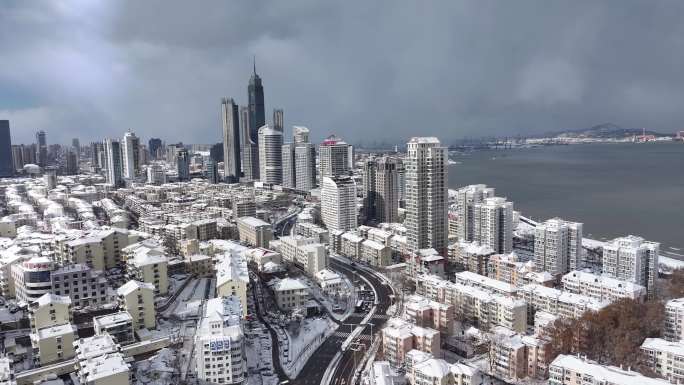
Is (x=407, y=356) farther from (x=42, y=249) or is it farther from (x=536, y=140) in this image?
(x=536, y=140)

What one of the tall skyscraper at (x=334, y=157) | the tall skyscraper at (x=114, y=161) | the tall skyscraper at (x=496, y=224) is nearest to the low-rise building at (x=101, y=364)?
the tall skyscraper at (x=496, y=224)

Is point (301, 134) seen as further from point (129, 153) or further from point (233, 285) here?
point (233, 285)

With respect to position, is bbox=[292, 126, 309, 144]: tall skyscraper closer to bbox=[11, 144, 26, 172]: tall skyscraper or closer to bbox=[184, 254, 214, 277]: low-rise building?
bbox=[184, 254, 214, 277]: low-rise building

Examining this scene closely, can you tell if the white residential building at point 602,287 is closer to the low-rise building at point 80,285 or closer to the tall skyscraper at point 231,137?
the low-rise building at point 80,285

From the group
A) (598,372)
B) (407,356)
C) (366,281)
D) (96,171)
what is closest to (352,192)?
(366,281)

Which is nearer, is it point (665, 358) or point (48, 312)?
point (665, 358)

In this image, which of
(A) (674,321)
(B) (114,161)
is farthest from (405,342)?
(B) (114,161)

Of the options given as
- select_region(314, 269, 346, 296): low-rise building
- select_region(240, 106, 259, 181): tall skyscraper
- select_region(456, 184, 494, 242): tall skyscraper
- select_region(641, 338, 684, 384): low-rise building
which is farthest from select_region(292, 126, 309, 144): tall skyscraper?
select_region(641, 338, 684, 384): low-rise building
